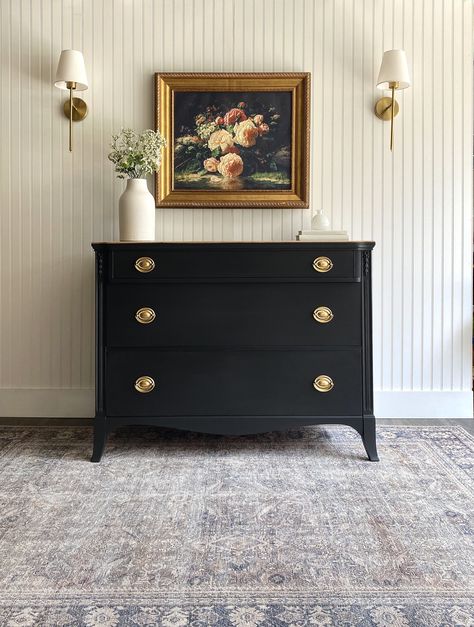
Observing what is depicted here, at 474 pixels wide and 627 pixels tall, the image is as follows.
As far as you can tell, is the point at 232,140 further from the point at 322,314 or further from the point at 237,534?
the point at 237,534

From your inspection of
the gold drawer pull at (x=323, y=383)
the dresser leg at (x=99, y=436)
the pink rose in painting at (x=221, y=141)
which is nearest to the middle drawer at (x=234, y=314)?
the gold drawer pull at (x=323, y=383)

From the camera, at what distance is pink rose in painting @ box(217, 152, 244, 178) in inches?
116

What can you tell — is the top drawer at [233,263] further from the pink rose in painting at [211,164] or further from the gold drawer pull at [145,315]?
the pink rose in painting at [211,164]

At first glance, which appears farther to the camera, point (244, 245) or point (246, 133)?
point (246, 133)

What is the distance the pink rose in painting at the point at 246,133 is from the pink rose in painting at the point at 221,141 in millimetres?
38

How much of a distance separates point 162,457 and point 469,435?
5.06ft

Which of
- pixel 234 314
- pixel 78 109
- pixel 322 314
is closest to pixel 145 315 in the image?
pixel 234 314

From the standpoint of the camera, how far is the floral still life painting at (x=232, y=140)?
2.93m

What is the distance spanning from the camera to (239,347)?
2.36 m

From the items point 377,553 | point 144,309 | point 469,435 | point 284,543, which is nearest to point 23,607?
point 284,543

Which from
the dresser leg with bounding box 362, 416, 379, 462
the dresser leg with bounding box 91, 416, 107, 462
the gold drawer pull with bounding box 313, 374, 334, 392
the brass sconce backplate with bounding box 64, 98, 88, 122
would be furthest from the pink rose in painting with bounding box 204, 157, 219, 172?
the dresser leg with bounding box 362, 416, 379, 462

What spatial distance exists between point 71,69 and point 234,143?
917 millimetres

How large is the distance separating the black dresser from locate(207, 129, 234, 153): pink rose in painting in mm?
908

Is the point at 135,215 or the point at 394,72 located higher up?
the point at 394,72
